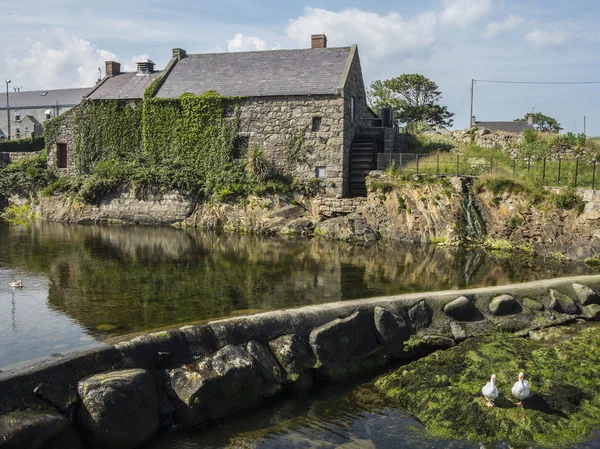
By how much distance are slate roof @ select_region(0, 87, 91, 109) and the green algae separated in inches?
2354

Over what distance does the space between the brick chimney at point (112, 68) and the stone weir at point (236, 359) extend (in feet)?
84.8

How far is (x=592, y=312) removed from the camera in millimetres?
10680

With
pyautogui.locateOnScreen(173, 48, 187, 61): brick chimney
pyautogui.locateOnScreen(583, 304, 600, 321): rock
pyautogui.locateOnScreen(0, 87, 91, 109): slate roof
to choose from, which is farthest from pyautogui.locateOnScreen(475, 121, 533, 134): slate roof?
pyautogui.locateOnScreen(0, 87, 91, 109): slate roof

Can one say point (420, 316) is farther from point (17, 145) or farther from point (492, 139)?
point (17, 145)

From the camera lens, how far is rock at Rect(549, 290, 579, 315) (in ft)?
34.5

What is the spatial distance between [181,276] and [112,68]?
21038 mm

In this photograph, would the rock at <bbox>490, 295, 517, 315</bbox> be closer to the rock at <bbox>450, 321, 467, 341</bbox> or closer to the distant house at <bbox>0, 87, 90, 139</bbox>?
the rock at <bbox>450, 321, 467, 341</bbox>

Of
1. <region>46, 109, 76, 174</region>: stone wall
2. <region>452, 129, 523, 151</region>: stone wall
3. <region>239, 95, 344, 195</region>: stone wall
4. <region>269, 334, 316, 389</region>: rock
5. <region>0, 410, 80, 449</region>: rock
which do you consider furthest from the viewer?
<region>46, 109, 76, 174</region>: stone wall

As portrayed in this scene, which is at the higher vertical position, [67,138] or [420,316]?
[67,138]

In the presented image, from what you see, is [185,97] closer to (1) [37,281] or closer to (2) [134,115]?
(2) [134,115]

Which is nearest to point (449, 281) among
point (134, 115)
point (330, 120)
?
point (330, 120)

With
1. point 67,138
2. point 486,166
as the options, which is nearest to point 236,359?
point 486,166

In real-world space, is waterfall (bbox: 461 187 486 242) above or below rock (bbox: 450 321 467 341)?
above

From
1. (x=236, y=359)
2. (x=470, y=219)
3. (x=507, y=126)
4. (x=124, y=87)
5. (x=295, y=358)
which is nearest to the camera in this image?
(x=236, y=359)
